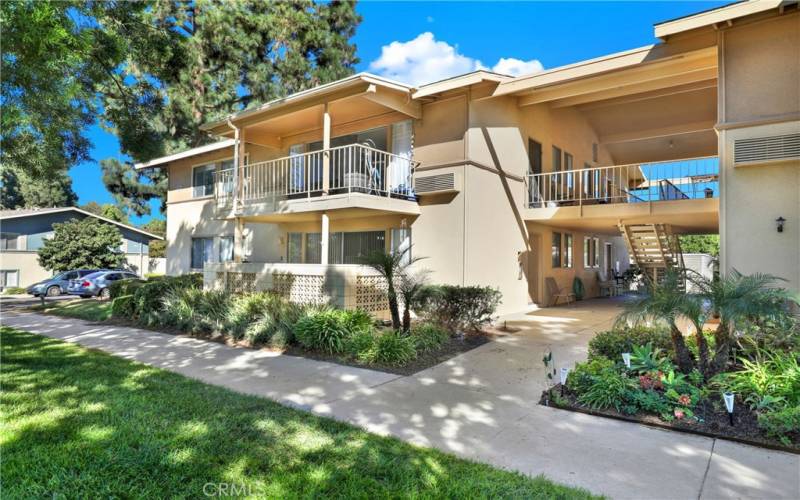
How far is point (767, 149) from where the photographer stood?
7.59 metres

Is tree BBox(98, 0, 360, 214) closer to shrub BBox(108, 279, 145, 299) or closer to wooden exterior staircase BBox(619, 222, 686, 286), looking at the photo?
shrub BBox(108, 279, 145, 299)

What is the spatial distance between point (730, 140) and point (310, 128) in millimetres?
11169

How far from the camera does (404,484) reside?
10.6ft

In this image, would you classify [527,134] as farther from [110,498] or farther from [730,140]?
[110,498]

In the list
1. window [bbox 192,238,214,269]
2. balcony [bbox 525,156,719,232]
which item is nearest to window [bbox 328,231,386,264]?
balcony [bbox 525,156,719,232]

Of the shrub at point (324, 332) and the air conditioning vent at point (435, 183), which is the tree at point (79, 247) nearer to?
the air conditioning vent at point (435, 183)

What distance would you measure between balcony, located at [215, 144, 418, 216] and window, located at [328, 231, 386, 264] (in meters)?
1.43

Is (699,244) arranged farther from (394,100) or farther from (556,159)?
(394,100)

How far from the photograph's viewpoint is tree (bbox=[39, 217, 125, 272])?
23.4 meters

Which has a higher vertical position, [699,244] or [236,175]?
[236,175]

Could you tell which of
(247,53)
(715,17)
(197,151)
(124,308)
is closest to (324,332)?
(124,308)

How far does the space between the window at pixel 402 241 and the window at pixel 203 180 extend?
932 cm

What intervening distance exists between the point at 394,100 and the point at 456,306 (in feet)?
18.4

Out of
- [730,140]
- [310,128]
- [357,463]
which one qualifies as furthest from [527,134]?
[357,463]
